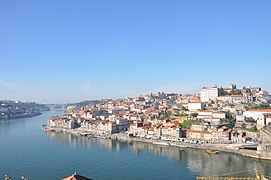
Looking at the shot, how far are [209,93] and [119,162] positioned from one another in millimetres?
19578

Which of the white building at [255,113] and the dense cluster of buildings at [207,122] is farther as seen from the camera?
the white building at [255,113]

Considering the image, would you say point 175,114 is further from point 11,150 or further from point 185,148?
point 11,150

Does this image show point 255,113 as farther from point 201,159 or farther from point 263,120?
point 201,159

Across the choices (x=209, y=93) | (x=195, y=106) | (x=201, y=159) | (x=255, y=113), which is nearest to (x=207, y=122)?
(x=255, y=113)

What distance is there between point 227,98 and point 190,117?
6.29m

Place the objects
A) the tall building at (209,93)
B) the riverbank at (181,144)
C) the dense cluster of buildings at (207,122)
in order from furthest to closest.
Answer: the tall building at (209,93)
the dense cluster of buildings at (207,122)
the riverbank at (181,144)

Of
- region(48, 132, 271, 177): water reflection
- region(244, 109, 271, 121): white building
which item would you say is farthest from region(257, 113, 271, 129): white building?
region(48, 132, 271, 177): water reflection

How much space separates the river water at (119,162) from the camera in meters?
11.7

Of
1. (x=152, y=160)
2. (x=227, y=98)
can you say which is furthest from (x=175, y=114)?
(x=152, y=160)

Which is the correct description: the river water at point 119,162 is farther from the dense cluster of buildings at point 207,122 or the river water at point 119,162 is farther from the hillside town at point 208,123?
the dense cluster of buildings at point 207,122

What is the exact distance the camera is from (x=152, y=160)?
1422cm

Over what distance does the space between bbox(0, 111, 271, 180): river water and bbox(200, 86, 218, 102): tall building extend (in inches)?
569

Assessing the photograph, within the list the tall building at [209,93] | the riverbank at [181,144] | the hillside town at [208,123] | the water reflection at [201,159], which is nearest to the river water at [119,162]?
the water reflection at [201,159]

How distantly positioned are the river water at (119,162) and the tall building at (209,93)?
47.4 feet
